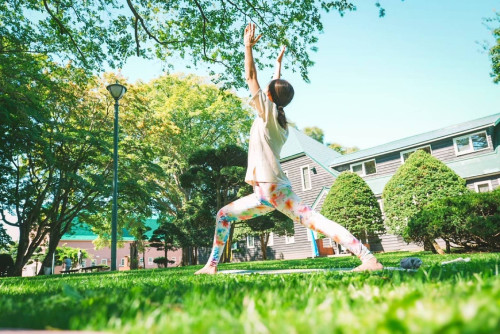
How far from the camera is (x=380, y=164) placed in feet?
75.3

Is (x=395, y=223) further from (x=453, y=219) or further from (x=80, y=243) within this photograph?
(x=80, y=243)

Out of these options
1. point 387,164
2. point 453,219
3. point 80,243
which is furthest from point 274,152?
point 80,243

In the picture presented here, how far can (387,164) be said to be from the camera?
22.6 metres

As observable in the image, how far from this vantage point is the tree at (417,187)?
46.6 ft

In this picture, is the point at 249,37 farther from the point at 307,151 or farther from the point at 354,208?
the point at 307,151

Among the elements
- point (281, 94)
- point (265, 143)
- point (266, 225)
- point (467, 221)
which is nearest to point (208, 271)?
point (265, 143)

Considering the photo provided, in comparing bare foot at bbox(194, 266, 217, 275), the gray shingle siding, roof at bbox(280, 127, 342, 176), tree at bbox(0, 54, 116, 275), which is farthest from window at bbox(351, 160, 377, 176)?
bare foot at bbox(194, 266, 217, 275)

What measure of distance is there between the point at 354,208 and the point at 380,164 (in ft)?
22.4

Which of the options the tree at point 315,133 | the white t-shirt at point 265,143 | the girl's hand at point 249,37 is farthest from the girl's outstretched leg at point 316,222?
the tree at point 315,133

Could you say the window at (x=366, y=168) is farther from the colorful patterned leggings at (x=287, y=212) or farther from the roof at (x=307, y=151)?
the colorful patterned leggings at (x=287, y=212)

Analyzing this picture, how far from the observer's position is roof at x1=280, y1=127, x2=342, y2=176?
25.8 metres

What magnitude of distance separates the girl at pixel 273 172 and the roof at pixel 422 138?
19.5 meters

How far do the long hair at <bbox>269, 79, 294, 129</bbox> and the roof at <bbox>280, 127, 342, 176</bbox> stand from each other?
21.2 m

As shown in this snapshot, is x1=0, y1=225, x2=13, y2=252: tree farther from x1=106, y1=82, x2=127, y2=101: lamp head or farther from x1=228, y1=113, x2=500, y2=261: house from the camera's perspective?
x1=228, y1=113, x2=500, y2=261: house
